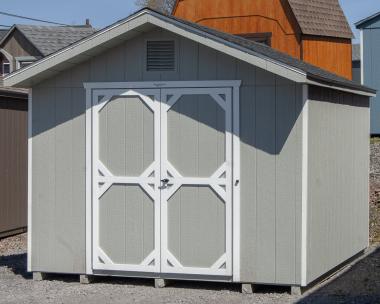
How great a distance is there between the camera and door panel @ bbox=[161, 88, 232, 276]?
9516 mm

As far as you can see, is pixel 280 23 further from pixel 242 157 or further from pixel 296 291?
pixel 296 291

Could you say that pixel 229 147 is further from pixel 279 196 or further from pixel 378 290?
pixel 378 290

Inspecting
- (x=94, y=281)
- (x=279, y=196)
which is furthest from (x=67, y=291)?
(x=279, y=196)

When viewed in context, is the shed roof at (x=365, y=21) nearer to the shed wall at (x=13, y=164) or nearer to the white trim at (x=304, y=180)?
the shed wall at (x=13, y=164)

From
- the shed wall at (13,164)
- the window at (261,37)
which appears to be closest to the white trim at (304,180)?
the shed wall at (13,164)

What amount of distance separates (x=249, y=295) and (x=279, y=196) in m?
1.13

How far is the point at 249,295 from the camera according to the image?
9367 mm

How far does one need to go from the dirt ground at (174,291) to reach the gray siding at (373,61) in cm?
1188

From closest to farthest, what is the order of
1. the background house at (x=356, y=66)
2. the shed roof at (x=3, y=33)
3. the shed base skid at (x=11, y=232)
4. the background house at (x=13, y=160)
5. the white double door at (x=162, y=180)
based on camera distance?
the white double door at (x=162, y=180) → the background house at (x=13, y=160) → the shed base skid at (x=11, y=232) → the background house at (x=356, y=66) → the shed roof at (x=3, y=33)

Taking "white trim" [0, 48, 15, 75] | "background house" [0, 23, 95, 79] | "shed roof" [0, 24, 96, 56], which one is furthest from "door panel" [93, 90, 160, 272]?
"white trim" [0, 48, 15, 75]

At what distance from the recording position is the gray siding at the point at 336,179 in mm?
9555

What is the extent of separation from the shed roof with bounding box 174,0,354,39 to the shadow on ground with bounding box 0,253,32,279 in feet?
32.8

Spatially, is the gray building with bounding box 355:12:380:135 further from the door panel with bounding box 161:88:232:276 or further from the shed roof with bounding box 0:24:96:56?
the door panel with bounding box 161:88:232:276

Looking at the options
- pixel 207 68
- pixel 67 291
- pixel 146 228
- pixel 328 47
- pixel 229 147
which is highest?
pixel 328 47
